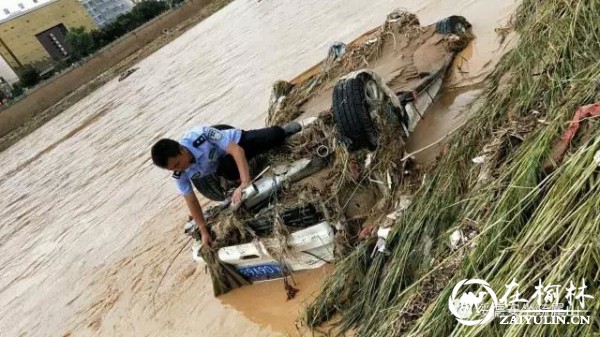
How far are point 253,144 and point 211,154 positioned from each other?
38 centimetres

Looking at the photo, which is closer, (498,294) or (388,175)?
(498,294)

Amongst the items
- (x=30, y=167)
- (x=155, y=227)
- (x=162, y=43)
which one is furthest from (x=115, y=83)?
(x=155, y=227)

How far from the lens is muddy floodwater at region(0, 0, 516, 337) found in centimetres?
447

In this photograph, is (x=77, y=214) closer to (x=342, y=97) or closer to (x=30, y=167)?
(x=342, y=97)

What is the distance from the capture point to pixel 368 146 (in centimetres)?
378

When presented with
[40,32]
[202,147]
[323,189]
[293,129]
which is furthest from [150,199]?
[40,32]

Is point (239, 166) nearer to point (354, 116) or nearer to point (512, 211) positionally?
point (354, 116)

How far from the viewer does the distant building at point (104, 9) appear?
71.1 m

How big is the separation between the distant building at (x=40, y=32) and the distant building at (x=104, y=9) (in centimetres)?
1658

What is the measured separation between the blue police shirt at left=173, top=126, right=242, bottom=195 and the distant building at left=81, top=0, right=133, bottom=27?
74.2 metres

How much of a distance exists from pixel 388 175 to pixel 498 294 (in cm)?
180

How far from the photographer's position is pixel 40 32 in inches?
1944

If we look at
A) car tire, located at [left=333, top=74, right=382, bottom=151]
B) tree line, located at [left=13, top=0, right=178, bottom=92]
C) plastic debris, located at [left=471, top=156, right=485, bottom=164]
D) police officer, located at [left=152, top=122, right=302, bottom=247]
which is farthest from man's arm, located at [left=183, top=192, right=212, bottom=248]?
tree line, located at [left=13, top=0, right=178, bottom=92]

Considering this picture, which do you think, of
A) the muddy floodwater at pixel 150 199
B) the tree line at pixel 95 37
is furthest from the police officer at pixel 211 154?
the tree line at pixel 95 37
